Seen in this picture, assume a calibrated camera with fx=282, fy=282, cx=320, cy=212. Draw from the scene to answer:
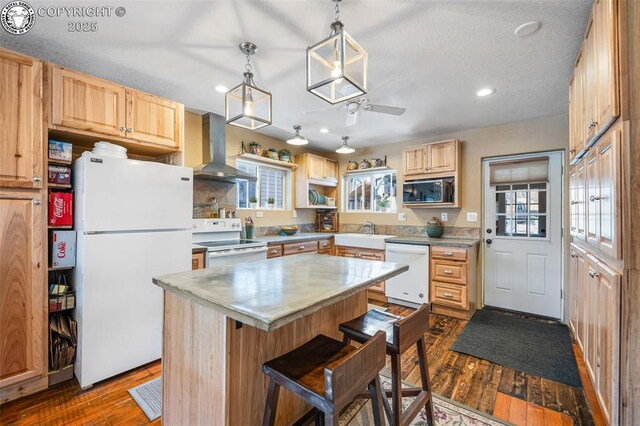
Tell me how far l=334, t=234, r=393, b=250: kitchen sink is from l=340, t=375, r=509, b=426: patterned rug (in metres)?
2.35

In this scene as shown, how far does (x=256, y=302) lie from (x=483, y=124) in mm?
3837

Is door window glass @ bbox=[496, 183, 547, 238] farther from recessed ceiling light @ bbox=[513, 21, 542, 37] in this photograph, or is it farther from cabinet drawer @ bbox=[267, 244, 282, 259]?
cabinet drawer @ bbox=[267, 244, 282, 259]

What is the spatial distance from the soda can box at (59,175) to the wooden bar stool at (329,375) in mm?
2084

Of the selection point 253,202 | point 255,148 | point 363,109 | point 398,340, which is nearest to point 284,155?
point 255,148

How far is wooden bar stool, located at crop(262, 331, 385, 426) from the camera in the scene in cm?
93

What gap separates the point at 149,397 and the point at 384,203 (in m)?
3.97

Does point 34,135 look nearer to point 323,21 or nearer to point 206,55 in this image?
point 206,55

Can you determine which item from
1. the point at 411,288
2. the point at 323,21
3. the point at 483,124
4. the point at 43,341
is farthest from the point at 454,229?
the point at 43,341

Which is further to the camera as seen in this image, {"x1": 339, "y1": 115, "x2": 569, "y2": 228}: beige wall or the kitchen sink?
the kitchen sink

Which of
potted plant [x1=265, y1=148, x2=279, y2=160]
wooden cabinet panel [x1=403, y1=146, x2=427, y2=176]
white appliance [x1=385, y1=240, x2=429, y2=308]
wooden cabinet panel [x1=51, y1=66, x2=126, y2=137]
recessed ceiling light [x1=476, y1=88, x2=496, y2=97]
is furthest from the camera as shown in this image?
potted plant [x1=265, y1=148, x2=279, y2=160]

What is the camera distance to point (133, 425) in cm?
168

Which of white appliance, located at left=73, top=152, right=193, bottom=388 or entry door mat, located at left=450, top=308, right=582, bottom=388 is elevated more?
white appliance, located at left=73, top=152, right=193, bottom=388

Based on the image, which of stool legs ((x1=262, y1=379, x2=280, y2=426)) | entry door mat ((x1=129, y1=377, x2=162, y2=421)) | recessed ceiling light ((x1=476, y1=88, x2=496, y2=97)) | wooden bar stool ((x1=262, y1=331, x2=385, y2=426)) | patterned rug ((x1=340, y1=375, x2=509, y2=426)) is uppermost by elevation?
recessed ceiling light ((x1=476, y1=88, x2=496, y2=97))

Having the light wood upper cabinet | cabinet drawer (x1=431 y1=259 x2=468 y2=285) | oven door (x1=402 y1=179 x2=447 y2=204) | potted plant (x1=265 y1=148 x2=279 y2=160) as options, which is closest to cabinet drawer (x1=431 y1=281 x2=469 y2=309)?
cabinet drawer (x1=431 y1=259 x2=468 y2=285)
